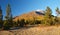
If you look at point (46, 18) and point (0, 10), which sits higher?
point (0, 10)

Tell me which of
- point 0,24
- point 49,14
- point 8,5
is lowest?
point 0,24

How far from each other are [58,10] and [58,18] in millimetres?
3474

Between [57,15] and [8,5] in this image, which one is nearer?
[8,5]

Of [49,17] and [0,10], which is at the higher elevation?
[0,10]

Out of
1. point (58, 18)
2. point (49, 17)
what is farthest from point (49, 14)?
point (58, 18)

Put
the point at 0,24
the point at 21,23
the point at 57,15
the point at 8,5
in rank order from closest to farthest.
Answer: the point at 0,24, the point at 8,5, the point at 57,15, the point at 21,23

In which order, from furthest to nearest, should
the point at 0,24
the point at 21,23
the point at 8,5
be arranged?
the point at 21,23, the point at 8,5, the point at 0,24

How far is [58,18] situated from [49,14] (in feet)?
27.5

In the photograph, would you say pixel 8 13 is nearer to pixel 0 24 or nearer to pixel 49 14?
pixel 0 24

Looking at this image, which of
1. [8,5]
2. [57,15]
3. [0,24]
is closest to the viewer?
[0,24]

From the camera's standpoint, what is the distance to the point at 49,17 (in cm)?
5062

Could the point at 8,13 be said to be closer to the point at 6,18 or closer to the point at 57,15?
the point at 6,18

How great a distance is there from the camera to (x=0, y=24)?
48938 millimetres

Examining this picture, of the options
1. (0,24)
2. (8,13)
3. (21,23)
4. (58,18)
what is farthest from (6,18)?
(58,18)
